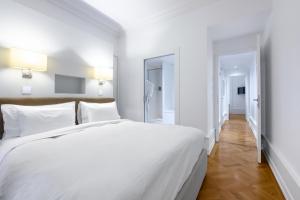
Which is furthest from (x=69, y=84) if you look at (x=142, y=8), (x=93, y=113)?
(x=142, y=8)

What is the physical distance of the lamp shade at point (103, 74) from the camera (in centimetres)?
312

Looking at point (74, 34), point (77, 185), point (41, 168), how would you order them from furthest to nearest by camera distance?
point (74, 34) < point (41, 168) < point (77, 185)

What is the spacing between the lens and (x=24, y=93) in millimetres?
2125

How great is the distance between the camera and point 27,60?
2059 mm

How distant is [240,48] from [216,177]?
2.68m

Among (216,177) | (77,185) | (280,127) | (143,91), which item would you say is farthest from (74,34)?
(280,127)

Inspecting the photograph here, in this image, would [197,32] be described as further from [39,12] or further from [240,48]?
[39,12]

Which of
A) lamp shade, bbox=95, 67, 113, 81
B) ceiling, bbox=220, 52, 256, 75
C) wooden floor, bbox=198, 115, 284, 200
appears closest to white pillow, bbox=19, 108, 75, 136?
lamp shade, bbox=95, 67, 113, 81

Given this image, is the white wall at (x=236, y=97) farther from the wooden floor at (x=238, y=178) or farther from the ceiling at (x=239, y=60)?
the wooden floor at (x=238, y=178)

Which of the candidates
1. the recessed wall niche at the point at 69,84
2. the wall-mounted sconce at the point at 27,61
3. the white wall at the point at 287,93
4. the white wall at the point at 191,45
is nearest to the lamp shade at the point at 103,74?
the recessed wall niche at the point at 69,84

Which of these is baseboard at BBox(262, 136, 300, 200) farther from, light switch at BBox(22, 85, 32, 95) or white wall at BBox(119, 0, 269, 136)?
light switch at BBox(22, 85, 32, 95)

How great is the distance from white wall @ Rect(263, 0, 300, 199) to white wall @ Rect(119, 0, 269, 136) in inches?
25.5

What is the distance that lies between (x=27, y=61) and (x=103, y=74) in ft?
4.25

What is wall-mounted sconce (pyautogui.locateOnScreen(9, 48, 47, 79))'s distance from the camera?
77.8 inches
